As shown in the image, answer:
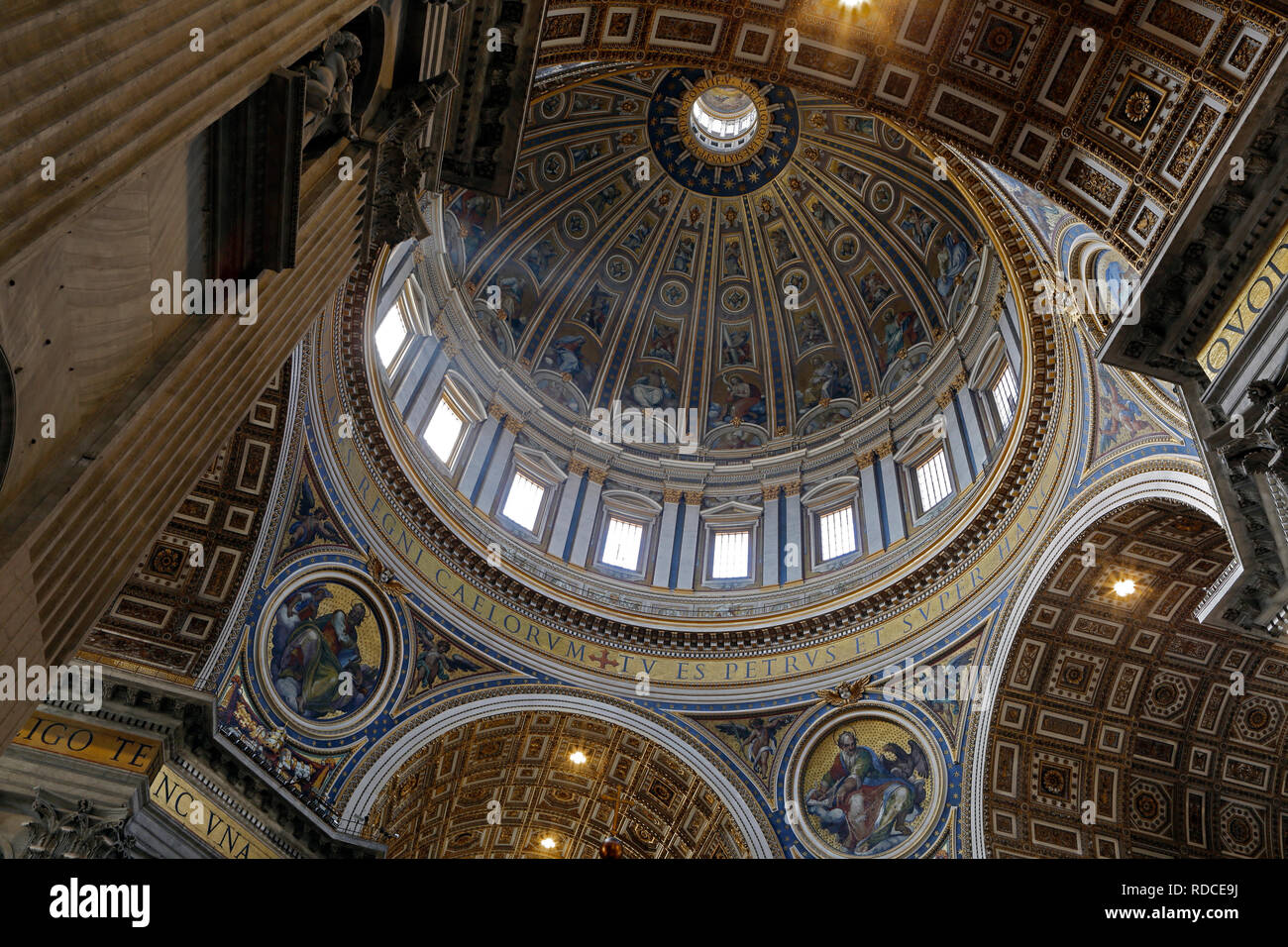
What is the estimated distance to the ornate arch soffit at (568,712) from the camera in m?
18.2

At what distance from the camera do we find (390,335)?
848 inches

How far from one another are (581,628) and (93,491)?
15.9 meters

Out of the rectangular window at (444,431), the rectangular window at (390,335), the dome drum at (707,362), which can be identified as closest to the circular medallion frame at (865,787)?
the dome drum at (707,362)

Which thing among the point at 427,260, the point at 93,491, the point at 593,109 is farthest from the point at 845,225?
the point at 93,491

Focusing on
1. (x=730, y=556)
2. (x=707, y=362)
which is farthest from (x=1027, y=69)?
(x=707, y=362)

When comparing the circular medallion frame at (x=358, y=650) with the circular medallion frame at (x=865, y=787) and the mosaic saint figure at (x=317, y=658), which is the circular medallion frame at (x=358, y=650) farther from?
the circular medallion frame at (x=865, y=787)

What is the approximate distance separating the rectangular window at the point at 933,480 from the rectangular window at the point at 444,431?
10.9m

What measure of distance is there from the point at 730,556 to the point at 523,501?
537cm

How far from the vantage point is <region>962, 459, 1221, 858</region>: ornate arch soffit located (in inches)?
544

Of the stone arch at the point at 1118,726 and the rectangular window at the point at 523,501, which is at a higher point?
the rectangular window at the point at 523,501

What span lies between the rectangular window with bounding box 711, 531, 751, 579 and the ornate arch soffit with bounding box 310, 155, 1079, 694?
8.01 feet

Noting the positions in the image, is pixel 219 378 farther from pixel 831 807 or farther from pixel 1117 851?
pixel 1117 851

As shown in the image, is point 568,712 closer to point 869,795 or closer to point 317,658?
point 317,658

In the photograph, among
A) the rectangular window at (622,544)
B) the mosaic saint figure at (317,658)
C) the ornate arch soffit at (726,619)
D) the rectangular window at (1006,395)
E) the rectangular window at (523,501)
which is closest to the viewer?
the mosaic saint figure at (317,658)
